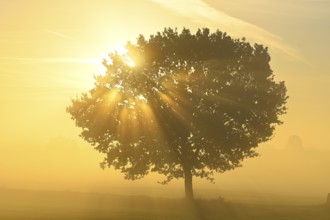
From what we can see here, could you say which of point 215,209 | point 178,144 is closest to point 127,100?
point 178,144

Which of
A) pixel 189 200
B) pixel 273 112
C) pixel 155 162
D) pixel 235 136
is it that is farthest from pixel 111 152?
pixel 273 112

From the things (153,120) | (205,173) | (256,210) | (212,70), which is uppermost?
(212,70)

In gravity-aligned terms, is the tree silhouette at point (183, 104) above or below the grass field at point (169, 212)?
above

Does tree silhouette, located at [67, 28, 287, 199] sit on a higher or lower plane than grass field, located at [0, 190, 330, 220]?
higher

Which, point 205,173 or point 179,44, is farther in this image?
point 205,173

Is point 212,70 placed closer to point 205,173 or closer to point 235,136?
point 235,136

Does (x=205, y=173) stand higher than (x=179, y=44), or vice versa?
(x=179, y=44)

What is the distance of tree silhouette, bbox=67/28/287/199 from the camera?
5684 cm

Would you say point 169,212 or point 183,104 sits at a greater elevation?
point 183,104

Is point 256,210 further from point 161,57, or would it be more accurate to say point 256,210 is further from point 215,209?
point 161,57

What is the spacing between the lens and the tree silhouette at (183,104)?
56844mm

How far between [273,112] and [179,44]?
45.8ft

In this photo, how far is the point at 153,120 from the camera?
57281 mm

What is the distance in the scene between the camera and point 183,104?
2231 inches
